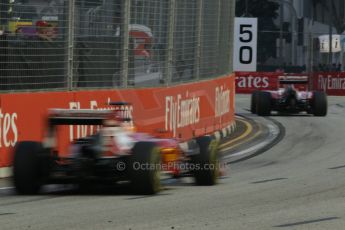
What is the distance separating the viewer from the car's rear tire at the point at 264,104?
29.2 meters

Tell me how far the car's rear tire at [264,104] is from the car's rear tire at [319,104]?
4.48 ft

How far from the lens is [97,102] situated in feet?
51.8

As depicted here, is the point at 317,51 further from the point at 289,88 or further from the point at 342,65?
the point at 289,88

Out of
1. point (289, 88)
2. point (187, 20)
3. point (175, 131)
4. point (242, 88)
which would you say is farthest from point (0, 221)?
point (242, 88)

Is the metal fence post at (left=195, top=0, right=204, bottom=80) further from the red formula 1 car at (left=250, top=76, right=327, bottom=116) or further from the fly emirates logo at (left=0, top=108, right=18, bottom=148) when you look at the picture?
the red formula 1 car at (left=250, top=76, right=327, bottom=116)

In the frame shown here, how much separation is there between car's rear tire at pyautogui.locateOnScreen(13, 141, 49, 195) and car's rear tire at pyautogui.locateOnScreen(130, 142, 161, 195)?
1056mm

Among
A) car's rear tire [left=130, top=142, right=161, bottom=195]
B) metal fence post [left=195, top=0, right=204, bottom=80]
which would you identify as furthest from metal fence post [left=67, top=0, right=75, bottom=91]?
metal fence post [left=195, top=0, right=204, bottom=80]

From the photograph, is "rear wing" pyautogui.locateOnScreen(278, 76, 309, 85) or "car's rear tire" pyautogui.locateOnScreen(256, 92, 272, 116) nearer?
"rear wing" pyautogui.locateOnScreen(278, 76, 309, 85)

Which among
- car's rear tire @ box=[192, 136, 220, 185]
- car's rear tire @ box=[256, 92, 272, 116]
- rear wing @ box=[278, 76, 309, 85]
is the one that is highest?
rear wing @ box=[278, 76, 309, 85]

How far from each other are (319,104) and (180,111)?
1056cm

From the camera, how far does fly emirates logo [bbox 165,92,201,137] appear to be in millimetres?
18594

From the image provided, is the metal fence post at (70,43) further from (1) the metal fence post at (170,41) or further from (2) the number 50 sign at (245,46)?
(2) the number 50 sign at (245,46)

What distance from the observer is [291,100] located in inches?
1149

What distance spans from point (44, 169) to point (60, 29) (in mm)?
4202
